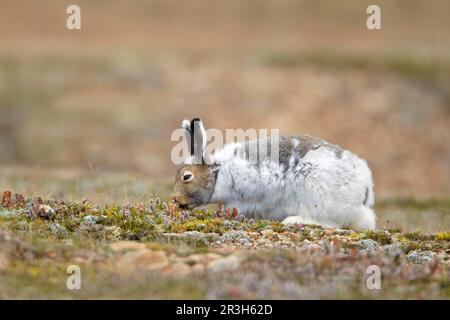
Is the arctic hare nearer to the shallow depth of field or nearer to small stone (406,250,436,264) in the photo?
the shallow depth of field

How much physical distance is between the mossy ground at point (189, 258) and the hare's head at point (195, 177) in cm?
185

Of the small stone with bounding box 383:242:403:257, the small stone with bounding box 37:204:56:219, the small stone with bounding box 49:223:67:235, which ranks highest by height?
the small stone with bounding box 37:204:56:219

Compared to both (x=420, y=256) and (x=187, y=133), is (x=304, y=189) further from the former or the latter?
(x=420, y=256)

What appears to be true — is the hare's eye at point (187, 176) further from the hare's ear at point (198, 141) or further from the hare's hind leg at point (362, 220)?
the hare's hind leg at point (362, 220)

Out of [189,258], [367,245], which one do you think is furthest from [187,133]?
[189,258]

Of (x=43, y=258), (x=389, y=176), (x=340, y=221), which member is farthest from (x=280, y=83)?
Result: (x=43, y=258)

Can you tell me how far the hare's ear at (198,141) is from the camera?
15.1 meters

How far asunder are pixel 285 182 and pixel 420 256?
140 inches

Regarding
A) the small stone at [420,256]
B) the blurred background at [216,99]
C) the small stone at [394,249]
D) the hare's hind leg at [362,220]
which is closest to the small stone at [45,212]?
the small stone at [394,249]

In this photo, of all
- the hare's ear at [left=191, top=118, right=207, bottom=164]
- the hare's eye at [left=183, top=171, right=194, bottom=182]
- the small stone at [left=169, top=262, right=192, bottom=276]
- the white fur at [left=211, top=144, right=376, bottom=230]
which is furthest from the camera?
the hare's eye at [left=183, top=171, right=194, bottom=182]

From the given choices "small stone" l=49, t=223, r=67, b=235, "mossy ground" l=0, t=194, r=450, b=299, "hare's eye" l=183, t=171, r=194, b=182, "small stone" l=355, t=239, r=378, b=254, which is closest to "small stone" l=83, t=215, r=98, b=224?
"mossy ground" l=0, t=194, r=450, b=299

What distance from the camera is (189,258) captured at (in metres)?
10.8

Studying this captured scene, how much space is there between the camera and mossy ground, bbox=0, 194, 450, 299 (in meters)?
9.92

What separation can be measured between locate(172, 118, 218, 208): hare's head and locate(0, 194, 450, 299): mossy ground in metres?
1.85
